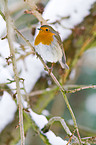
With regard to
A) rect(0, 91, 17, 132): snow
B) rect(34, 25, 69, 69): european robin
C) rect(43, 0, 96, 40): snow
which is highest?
rect(43, 0, 96, 40): snow

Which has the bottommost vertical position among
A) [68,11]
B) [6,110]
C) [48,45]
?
[6,110]

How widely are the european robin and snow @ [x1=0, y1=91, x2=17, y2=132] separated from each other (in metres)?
0.57

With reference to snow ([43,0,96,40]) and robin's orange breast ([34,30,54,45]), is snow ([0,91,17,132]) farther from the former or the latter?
snow ([43,0,96,40])

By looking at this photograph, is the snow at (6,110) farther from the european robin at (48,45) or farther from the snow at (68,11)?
the snow at (68,11)

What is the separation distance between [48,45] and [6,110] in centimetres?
77

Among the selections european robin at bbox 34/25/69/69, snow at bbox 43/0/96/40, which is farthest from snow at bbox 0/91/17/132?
snow at bbox 43/0/96/40

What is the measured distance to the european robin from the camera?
1.97m

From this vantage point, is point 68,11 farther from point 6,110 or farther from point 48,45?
point 6,110

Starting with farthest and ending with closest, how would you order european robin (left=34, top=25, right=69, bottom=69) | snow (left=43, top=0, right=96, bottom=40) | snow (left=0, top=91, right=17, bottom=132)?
1. snow (left=43, top=0, right=96, bottom=40)
2. snow (left=0, top=91, right=17, bottom=132)
3. european robin (left=34, top=25, right=69, bottom=69)

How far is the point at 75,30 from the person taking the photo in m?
2.57

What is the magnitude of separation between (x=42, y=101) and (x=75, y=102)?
4.90 meters

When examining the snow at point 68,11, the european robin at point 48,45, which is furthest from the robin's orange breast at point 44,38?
the snow at point 68,11

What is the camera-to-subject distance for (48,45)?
79.9 inches

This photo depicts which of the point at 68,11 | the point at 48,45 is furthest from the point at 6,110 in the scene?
the point at 68,11
